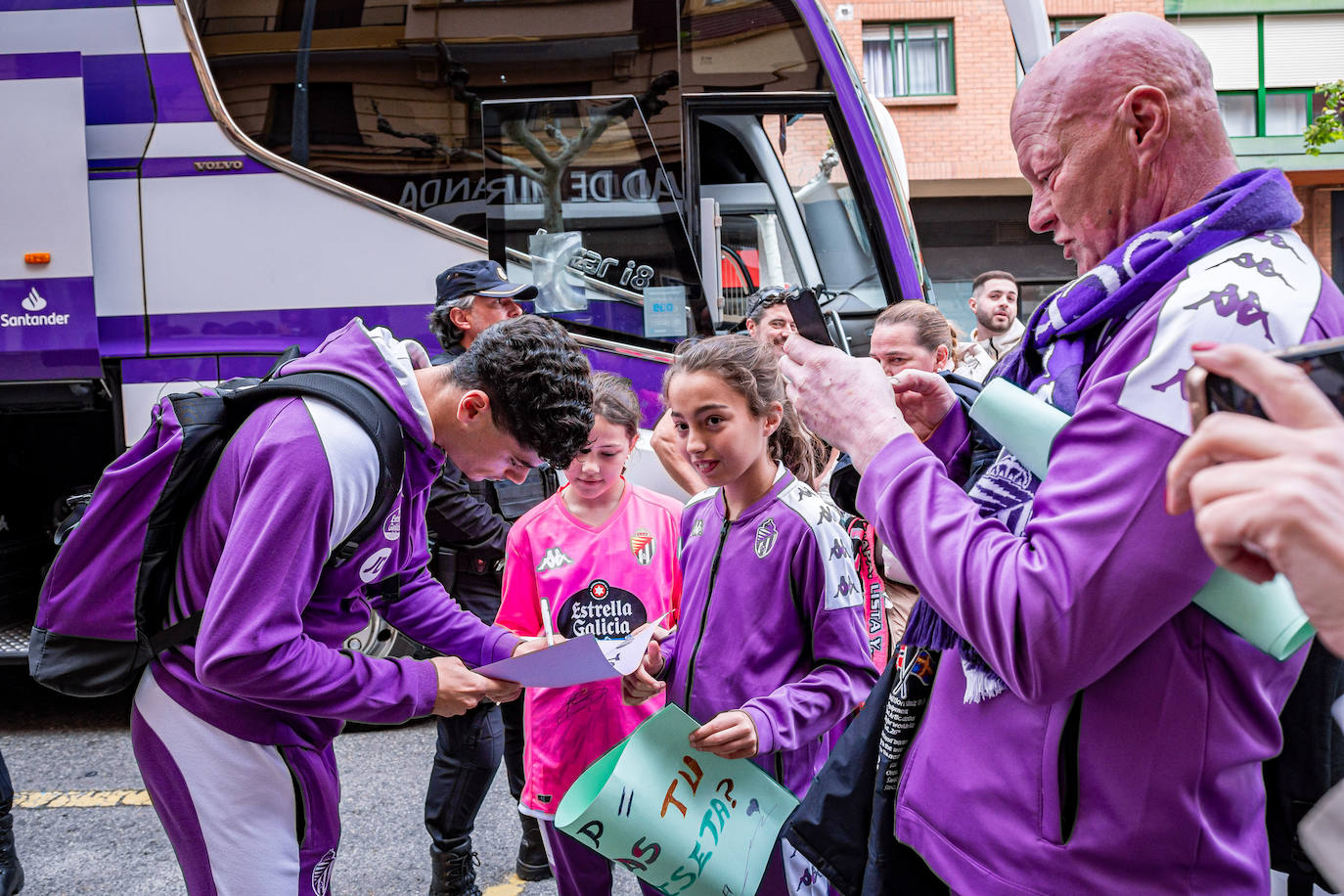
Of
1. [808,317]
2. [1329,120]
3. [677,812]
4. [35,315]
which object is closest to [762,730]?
[677,812]

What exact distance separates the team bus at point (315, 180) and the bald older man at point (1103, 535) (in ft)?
12.2

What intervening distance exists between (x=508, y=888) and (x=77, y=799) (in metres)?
2.00

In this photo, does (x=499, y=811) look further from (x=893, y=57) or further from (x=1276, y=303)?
(x=893, y=57)

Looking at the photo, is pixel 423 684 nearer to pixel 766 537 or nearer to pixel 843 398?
pixel 766 537

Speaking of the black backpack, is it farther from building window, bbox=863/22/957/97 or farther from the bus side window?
building window, bbox=863/22/957/97

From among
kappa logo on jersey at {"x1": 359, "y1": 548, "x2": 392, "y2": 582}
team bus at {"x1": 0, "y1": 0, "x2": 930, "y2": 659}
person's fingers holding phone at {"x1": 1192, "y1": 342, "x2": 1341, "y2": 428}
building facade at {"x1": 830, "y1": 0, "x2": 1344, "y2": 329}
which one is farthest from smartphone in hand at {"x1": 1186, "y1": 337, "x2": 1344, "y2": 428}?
building facade at {"x1": 830, "y1": 0, "x2": 1344, "y2": 329}

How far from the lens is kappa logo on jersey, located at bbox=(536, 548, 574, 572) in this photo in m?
3.01

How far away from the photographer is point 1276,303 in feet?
3.36

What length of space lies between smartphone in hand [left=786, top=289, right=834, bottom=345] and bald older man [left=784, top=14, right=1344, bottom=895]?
0.21 m

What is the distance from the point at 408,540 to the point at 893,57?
18.4 m

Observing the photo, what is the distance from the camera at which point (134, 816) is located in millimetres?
4113

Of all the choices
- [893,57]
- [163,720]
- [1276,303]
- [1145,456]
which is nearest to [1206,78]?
[1276,303]

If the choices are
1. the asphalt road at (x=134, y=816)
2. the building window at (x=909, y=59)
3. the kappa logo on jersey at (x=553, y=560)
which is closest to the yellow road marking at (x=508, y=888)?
the asphalt road at (x=134, y=816)

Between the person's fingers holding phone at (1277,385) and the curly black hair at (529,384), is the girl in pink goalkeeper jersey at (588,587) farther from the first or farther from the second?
the person's fingers holding phone at (1277,385)
